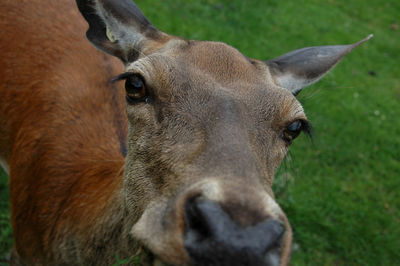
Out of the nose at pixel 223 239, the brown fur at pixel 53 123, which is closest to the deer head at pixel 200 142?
the nose at pixel 223 239

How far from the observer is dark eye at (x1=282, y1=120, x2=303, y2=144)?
262 cm

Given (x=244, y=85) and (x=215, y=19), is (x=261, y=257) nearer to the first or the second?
(x=244, y=85)

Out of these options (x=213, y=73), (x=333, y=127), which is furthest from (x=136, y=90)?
(x=333, y=127)

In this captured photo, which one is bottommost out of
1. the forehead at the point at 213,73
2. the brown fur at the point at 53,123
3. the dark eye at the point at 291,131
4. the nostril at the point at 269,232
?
the brown fur at the point at 53,123

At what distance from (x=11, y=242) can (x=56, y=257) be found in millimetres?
1708

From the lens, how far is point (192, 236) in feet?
5.47

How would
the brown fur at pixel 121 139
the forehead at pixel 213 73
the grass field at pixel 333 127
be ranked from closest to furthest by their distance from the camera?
1. the brown fur at pixel 121 139
2. the forehead at pixel 213 73
3. the grass field at pixel 333 127

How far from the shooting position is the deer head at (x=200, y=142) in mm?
1649

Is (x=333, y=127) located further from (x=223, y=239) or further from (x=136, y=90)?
(x=223, y=239)

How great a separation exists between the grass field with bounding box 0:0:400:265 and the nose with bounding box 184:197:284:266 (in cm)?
212

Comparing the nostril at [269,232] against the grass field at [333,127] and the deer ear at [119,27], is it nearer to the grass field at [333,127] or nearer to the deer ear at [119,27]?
the deer ear at [119,27]

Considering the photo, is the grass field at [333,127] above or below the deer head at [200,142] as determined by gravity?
below

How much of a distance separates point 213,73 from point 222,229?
1155mm

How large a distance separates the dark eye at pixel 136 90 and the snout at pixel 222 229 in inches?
33.3
